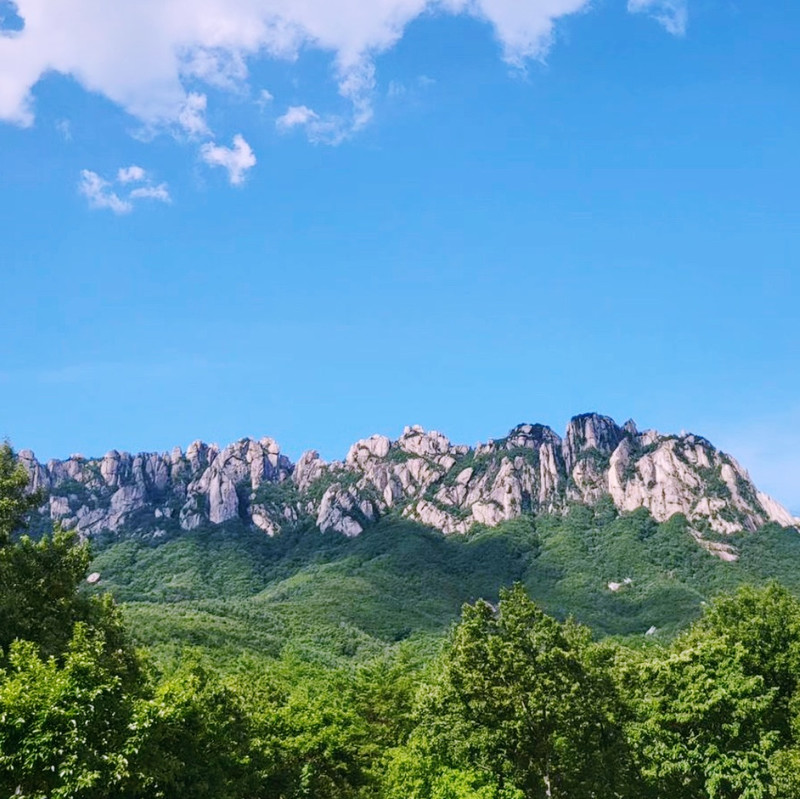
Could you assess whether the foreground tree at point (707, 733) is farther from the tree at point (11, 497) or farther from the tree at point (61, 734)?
the tree at point (11, 497)

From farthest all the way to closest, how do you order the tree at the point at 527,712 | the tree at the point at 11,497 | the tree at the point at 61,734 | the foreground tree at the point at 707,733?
the tree at the point at 11,497
the tree at the point at 527,712
the foreground tree at the point at 707,733
the tree at the point at 61,734

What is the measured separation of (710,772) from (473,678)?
31.9 feet

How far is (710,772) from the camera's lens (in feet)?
90.7

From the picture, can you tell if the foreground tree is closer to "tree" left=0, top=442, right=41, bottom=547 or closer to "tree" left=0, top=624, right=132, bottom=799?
"tree" left=0, top=624, right=132, bottom=799

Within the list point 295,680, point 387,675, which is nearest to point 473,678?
point 387,675

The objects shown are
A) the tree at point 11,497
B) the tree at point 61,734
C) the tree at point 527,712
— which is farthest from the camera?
the tree at point 11,497

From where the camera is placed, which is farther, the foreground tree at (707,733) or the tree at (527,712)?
the tree at (527,712)

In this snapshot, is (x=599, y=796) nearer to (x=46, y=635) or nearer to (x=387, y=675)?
(x=46, y=635)

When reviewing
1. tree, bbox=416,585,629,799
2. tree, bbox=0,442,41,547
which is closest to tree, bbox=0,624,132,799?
tree, bbox=0,442,41,547

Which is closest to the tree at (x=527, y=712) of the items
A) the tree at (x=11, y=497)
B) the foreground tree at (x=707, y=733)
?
the foreground tree at (x=707, y=733)

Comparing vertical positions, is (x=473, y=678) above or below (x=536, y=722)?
above

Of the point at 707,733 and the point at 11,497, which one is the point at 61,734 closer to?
the point at 11,497

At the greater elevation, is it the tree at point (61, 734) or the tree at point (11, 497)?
the tree at point (11, 497)

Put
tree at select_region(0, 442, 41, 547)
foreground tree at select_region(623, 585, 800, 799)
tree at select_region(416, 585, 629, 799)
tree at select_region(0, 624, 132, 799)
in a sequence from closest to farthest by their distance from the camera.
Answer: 1. tree at select_region(0, 624, 132, 799)
2. foreground tree at select_region(623, 585, 800, 799)
3. tree at select_region(416, 585, 629, 799)
4. tree at select_region(0, 442, 41, 547)
